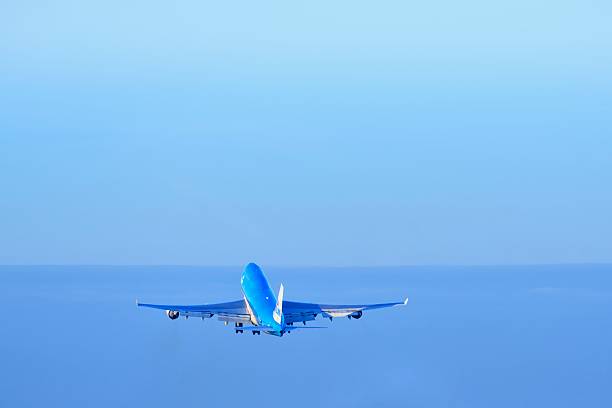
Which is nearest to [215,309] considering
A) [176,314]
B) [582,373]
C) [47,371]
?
[176,314]

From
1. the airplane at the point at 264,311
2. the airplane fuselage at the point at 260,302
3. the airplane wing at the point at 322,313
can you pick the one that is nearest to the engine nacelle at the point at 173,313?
the airplane at the point at 264,311

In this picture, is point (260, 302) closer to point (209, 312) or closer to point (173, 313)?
point (209, 312)

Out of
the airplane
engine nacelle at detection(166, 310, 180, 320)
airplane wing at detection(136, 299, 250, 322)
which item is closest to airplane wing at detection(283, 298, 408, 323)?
the airplane

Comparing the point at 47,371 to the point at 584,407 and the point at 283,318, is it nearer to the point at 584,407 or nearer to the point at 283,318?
the point at 283,318

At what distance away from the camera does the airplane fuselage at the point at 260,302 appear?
15511cm

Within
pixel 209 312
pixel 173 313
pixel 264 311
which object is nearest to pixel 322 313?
pixel 264 311

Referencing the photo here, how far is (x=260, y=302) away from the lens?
541 feet

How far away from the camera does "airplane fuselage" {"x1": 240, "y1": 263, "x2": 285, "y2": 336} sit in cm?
15511

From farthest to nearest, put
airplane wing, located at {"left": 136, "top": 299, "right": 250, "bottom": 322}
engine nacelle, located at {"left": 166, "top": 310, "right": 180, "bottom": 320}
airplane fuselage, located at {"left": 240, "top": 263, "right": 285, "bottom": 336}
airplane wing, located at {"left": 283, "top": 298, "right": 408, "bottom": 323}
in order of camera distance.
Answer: engine nacelle, located at {"left": 166, "top": 310, "right": 180, "bottom": 320}, airplane wing, located at {"left": 136, "top": 299, "right": 250, "bottom": 322}, airplane wing, located at {"left": 283, "top": 298, "right": 408, "bottom": 323}, airplane fuselage, located at {"left": 240, "top": 263, "right": 285, "bottom": 336}

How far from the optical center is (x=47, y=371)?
198875 millimetres

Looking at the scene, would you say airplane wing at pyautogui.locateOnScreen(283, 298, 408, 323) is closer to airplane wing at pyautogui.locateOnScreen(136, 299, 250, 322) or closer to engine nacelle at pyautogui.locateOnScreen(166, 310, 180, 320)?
airplane wing at pyautogui.locateOnScreen(136, 299, 250, 322)

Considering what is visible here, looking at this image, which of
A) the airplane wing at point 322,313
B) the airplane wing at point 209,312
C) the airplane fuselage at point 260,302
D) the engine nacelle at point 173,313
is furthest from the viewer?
the engine nacelle at point 173,313

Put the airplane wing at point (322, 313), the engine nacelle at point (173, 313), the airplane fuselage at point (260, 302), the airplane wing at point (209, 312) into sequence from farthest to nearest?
the engine nacelle at point (173, 313), the airplane wing at point (209, 312), the airplane wing at point (322, 313), the airplane fuselage at point (260, 302)

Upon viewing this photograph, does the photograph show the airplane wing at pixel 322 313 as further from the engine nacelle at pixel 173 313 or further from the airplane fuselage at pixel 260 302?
the engine nacelle at pixel 173 313
